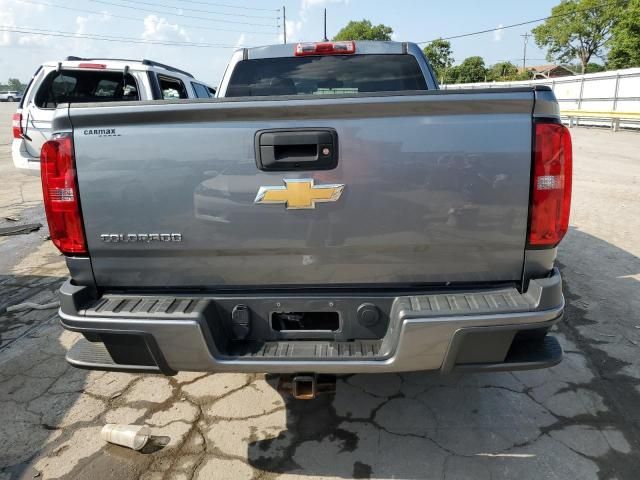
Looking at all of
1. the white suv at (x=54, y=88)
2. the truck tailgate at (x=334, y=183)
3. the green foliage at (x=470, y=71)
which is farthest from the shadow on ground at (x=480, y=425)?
Result: the green foliage at (x=470, y=71)

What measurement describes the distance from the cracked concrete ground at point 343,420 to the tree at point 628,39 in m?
44.6

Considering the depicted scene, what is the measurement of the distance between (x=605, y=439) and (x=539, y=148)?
166 centimetres

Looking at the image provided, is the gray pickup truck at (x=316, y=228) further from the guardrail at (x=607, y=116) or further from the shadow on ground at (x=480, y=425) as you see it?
the guardrail at (x=607, y=116)

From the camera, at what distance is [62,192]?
81.6 inches

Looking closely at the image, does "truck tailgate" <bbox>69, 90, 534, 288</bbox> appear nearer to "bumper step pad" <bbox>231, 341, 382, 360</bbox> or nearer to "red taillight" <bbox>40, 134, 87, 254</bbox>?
"red taillight" <bbox>40, 134, 87, 254</bbox>

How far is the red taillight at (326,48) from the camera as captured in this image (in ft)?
11.8

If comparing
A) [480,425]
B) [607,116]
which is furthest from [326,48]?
[607,116]

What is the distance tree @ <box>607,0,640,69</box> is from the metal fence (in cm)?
1786

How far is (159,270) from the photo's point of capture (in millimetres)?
2176

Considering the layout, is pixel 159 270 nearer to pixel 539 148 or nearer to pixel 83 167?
pixel 83 167

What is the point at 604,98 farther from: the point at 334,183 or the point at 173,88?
the point at 334,183

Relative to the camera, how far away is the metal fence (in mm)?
20125

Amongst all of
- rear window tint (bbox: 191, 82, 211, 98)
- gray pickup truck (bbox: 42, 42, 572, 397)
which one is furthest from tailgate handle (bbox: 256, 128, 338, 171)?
rear window tint (bbox: 191, 82, 211, 98)

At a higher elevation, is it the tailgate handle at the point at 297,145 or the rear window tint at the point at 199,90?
the rear window tint at the point at 199,90
